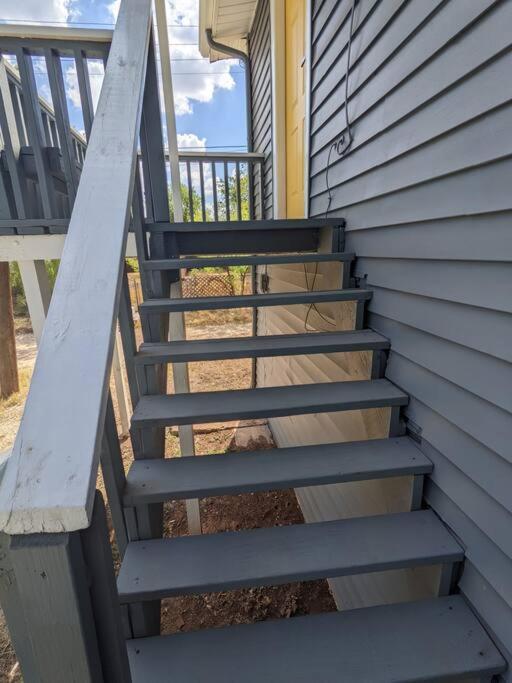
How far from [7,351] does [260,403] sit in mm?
5388

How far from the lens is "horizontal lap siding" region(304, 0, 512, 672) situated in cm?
93

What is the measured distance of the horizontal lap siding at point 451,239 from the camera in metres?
0.93

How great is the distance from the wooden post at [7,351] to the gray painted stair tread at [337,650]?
17.9 feet

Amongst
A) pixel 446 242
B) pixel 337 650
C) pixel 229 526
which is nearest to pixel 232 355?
pixel 446 242

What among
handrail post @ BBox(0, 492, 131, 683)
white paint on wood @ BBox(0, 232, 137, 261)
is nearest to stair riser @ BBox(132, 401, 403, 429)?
handrail post @ BBox(0, 492, 131, 683)

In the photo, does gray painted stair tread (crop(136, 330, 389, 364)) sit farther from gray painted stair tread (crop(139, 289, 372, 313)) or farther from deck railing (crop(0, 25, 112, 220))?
deck railing (crop(0, 25, 112, 220))

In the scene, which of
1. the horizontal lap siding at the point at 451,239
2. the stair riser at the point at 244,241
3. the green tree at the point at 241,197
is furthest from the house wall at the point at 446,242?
the green tree at the point at 241,197

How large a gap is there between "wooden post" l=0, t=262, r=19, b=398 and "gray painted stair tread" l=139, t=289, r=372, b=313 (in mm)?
4577

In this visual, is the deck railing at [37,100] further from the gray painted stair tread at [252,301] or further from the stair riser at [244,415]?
the stair riser at [244,415]

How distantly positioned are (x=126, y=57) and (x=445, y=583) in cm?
194

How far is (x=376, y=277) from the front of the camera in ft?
5.55

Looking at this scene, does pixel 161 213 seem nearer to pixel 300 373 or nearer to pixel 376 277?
pixel 376 277

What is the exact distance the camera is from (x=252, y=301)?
5.50ft

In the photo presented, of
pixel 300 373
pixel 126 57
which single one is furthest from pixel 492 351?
pixel 300 373
